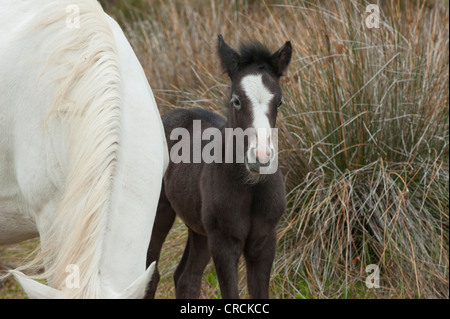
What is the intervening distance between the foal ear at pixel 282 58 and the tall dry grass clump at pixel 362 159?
87 centimetres

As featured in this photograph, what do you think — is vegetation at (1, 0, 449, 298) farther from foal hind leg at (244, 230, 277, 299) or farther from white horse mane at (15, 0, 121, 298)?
white horse mane at (15, 0, 121, 298)

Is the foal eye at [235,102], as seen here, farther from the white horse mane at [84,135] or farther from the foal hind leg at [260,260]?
the white horse mane at [84,135]

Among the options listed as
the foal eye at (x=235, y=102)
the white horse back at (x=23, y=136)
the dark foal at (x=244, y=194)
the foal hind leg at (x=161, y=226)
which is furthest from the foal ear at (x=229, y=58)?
the white horse back at (x=23, y=136)

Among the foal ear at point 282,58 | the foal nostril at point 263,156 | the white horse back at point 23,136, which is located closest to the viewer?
the white horse back at point 23,136

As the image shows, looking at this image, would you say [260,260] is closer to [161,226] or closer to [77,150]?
[161,226]

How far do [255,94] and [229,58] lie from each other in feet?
1.29

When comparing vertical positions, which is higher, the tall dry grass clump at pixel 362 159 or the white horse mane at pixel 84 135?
the tall dry grass clump at pixel 362 159

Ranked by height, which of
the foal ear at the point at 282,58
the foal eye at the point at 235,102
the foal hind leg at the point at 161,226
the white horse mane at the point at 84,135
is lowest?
the white horse mane at the point at 84,135

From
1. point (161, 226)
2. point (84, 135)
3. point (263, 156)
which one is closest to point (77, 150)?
point (84, 135)

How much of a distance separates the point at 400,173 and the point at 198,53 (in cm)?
260

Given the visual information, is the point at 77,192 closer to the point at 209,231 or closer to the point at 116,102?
the point at 116,102

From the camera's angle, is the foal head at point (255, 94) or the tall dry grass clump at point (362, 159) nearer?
the foal head at point (255, 94)

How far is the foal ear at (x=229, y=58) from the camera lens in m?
3.60
